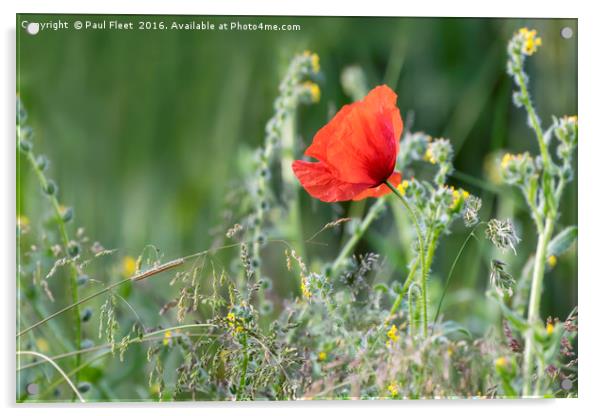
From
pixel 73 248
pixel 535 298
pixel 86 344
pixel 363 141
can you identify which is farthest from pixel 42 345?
pixel 535 298

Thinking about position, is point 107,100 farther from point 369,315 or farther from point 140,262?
point 369,315

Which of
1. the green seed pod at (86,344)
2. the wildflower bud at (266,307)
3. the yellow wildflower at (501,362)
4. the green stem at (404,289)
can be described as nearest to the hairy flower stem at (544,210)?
the yellow wildflower at (501,362)

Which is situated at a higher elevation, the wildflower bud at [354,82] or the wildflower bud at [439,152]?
the wildflower bud at [354,82]

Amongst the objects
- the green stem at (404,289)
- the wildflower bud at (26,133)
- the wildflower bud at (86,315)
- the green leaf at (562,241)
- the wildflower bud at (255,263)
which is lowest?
the wildflower bud at (86,315)

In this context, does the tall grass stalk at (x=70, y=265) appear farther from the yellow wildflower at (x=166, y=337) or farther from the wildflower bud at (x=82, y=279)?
the yellow wildflower at (x=166, y=337)
